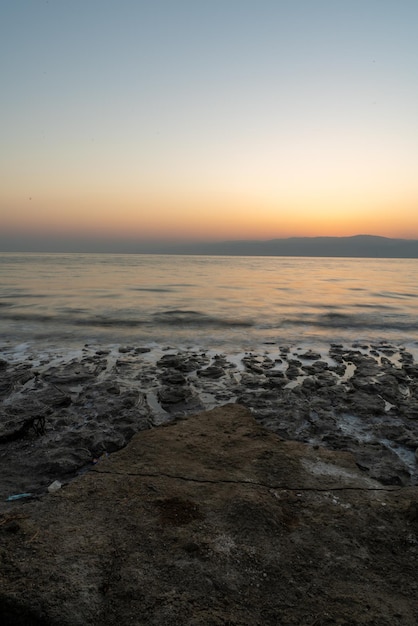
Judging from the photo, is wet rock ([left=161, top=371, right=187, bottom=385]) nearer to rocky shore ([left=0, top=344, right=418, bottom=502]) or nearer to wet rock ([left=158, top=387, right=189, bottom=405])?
rocky shore ([left=0, top=344, right=418, bottom=502])

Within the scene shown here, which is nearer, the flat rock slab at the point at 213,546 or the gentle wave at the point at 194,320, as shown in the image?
the flat rock slab at the point at 213,546

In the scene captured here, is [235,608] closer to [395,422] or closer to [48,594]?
[48,594]

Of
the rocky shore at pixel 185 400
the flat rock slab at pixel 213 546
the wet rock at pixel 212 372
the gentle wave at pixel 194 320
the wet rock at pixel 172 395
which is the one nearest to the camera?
the flat rock slab at pixel 213 546

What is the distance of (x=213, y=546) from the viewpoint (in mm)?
3113

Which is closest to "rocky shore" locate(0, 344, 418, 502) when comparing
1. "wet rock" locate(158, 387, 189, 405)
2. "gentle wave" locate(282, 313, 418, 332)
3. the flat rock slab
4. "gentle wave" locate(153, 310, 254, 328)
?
"wet rock" locate(158, 387, 189, 405)

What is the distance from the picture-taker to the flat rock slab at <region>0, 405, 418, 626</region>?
2.53m

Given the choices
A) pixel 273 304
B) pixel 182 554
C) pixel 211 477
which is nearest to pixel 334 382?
pixel 211 477

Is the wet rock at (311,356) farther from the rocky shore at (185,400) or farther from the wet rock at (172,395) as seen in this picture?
the wet rock at (172,395)

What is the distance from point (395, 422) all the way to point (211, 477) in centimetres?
361

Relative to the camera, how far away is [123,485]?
402 cm

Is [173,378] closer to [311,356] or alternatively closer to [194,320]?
[311,356]

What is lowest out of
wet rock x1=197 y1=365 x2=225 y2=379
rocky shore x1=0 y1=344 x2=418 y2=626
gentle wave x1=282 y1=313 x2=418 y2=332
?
gentle wave x1=282 y1=313 x2=418 y2=332

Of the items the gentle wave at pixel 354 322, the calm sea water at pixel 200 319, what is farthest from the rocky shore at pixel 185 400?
the gentle wave at pixel 354 322

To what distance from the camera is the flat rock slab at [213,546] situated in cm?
253
